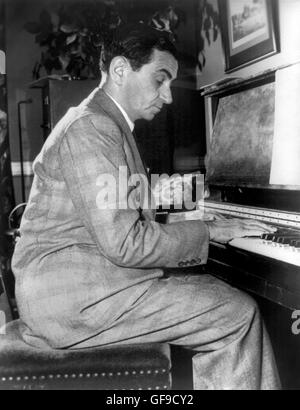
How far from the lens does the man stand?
52.9 inches

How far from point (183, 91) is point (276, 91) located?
4.67 feet

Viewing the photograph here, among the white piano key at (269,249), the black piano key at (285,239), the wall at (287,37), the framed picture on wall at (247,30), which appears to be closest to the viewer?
the white piano key at (269,249)

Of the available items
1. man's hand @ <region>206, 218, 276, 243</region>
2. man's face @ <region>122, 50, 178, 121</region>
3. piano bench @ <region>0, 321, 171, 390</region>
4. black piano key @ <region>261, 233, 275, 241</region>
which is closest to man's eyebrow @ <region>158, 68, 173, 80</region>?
man's face @ <region>122, 50, 178, 121</region>

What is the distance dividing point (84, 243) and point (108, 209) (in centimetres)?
18

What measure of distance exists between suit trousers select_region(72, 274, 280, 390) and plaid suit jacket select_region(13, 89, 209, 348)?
0.04 m

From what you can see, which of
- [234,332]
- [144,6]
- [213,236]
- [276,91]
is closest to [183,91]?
[144,6]

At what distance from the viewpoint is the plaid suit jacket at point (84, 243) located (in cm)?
134

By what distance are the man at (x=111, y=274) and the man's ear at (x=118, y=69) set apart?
0.13 m

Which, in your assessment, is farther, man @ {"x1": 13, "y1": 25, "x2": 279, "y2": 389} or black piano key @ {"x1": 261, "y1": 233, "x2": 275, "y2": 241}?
black piano key @ {"x1": 261, "y1": 233, "x2": 275, "y2": 241}

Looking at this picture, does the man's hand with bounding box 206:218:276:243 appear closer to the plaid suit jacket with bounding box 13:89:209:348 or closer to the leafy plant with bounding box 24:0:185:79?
the plaid suit jacket with bounding box 13:89:209:348

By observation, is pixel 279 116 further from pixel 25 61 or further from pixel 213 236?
pixel 25 61

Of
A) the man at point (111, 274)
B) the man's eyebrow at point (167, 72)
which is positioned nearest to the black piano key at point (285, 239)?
the man at point (111, 274)

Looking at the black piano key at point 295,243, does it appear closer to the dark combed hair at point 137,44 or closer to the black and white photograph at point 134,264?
the black and white photograph at point 134,264

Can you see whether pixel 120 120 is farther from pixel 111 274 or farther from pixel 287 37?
pixel 287 37
